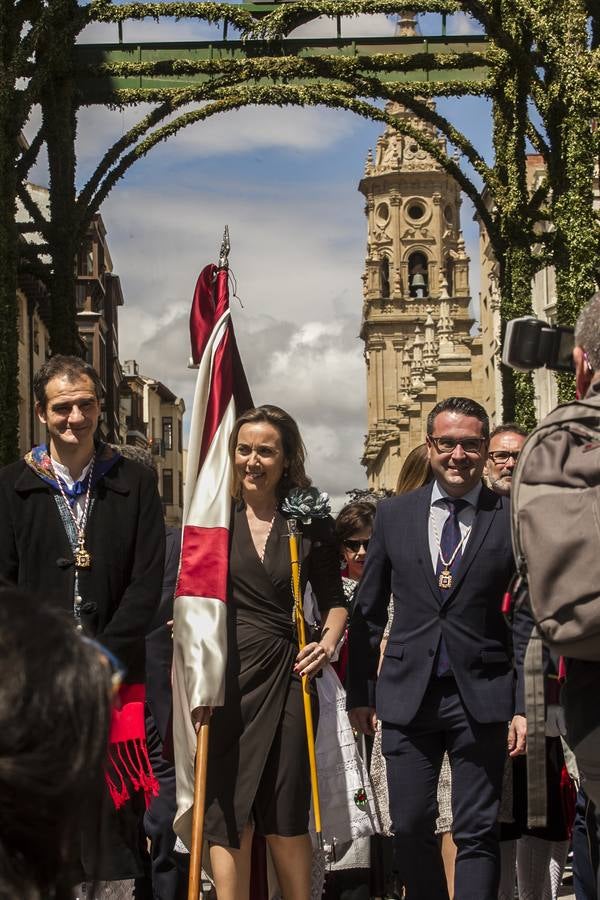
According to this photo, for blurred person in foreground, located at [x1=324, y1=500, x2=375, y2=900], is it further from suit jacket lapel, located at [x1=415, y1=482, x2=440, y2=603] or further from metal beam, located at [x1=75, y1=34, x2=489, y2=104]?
metal beam, located at [x1=75, y1=34, x2=489, y2=104]

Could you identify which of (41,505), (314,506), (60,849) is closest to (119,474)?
(41,505)

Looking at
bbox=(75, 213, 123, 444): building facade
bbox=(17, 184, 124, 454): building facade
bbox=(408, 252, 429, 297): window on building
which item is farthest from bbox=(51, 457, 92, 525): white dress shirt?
bbox=(408, 252, 429, 297): window on building

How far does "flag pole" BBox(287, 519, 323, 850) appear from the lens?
21.2ft

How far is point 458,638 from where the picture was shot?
6609 millimetres

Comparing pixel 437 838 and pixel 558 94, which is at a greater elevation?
pixel 558 94

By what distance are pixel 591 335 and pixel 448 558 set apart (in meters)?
2.57

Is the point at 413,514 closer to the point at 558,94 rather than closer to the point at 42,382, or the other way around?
the point at 42,382

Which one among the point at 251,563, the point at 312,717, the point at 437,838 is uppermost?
the point at 251,563

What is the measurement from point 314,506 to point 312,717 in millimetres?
921

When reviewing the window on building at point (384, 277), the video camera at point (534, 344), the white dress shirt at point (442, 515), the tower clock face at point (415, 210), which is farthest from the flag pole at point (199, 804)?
the tower clock face at point (415, 210)

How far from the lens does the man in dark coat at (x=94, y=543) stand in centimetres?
630

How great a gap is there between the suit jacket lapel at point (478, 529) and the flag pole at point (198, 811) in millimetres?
1204

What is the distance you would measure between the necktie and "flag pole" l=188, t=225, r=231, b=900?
1.06 meters

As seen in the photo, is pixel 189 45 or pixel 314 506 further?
pixel 189 45
